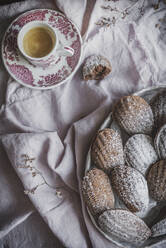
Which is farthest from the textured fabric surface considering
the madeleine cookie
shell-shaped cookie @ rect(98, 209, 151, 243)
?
Result: shell-shaped cookie @ rect(98, 209, 151, 243)

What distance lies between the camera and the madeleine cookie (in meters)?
1.06

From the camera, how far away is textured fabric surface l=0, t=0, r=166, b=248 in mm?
1045

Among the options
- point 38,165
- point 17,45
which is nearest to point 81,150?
point 38,165

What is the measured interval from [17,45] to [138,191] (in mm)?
717

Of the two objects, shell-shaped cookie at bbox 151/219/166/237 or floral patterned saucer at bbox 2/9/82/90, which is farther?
floral patterned saucer at bbox 2/9/82/90

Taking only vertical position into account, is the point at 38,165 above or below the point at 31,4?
below

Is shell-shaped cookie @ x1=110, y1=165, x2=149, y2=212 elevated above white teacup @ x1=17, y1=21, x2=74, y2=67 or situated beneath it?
situated beneath

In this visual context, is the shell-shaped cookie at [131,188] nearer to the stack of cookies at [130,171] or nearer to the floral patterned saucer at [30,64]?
the stack of cookies at [130,171]

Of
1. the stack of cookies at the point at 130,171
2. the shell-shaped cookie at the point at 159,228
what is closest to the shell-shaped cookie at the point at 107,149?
the stack of cookies at the point at 130,171

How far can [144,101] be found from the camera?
0.99m

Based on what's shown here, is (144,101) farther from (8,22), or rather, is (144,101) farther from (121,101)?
(8,22)

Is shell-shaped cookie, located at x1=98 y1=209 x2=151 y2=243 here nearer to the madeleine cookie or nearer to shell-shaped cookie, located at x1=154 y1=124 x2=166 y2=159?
shell-shaped cookie, located at x1=154 y1=124 x2=166 y2=159

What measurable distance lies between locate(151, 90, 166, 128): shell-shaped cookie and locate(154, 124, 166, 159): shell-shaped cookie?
2.0 inches

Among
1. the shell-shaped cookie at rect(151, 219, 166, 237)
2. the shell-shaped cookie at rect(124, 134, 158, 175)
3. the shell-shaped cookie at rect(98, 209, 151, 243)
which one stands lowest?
the shell-shaped cookie at rect(151, 219, 166, 237)
